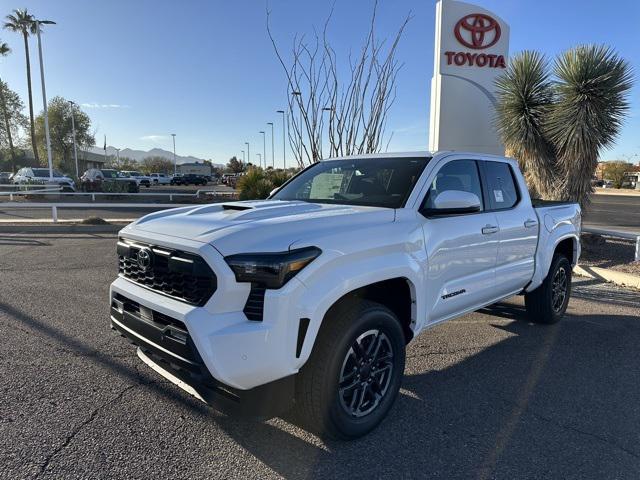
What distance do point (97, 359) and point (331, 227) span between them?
269 cm

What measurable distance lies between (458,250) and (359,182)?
1.03 m

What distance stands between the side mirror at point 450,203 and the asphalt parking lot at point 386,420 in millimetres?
1433

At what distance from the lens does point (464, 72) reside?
11797 millimetres

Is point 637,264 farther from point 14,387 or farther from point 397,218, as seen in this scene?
point 14,387

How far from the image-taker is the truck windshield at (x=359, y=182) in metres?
3.72

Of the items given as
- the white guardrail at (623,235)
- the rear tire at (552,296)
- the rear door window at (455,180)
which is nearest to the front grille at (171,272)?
the rear door window at (455,180)

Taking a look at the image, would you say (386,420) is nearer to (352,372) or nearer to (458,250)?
(352,372)

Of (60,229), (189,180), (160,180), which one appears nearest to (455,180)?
(60,229)

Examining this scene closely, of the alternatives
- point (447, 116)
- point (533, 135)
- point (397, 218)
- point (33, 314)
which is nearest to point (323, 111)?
point (447, 116)

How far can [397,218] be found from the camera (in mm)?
3309

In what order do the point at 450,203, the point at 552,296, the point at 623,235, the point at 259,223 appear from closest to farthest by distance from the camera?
the point at 259,223
the point at 450,203
the point at 552,296
the point at 623,235

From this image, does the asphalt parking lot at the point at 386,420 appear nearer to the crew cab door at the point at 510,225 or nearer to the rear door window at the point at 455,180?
the crew cab door at the point at 510,225

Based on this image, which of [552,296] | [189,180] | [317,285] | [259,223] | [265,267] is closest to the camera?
[265,267]

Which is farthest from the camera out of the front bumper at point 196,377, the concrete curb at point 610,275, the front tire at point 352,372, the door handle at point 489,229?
the concrete curb at point 610,275
